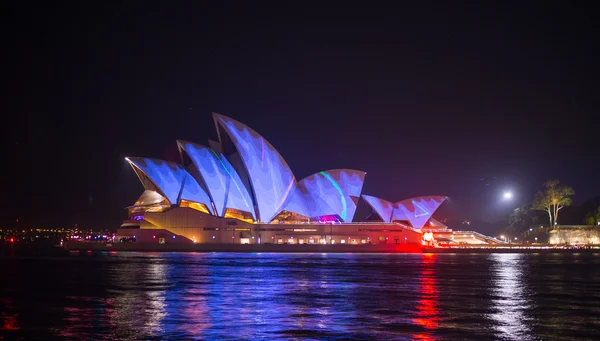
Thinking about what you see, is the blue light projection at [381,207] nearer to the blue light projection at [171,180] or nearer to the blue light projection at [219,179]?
the blue light projection at [219,179]

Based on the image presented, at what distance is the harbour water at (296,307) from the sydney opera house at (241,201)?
3235 cm

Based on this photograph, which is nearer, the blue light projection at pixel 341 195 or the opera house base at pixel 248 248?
the opera house base at pixel 248 248

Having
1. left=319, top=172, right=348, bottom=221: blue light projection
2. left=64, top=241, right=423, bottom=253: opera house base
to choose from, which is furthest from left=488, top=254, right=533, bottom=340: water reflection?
left=319, top=172, right=348, bottom=221: blue light projection

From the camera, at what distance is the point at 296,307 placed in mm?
20266

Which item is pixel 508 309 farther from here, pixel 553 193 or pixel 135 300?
pixel 553 193

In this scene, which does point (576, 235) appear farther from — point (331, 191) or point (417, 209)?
point (331, 191)

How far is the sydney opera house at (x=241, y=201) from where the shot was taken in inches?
2564

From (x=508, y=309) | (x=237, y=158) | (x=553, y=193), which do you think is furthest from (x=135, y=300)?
(x=553, y=193)

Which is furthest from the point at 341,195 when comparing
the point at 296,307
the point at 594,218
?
the point at 296,307

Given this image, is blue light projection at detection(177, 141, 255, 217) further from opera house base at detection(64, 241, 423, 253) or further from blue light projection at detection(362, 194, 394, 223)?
blue light projection at detection(362, 194, 394, 223)

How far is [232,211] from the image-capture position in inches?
2773

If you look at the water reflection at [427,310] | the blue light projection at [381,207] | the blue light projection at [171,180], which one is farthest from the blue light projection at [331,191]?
the water reflection at [427,310]

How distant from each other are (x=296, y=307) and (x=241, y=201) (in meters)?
49.9

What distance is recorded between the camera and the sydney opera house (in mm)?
65125
